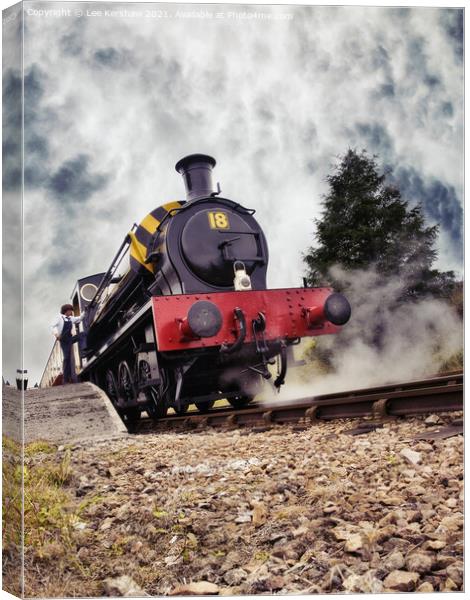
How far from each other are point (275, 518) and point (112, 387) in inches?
159

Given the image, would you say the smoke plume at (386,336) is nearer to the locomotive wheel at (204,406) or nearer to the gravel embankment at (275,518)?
the gravel embankment at (275,518)

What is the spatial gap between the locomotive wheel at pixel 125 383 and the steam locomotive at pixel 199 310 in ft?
0.04

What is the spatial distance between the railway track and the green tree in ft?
2.08

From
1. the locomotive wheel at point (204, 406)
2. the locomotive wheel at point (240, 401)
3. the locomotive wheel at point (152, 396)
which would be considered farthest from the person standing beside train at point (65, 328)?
the locomotive wheel at point (240, 401)

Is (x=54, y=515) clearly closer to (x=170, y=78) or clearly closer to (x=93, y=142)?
(x=93, y=142)

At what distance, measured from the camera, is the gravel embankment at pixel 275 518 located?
116 inches

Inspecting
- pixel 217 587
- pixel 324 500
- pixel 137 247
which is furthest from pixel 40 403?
pixel 137 247

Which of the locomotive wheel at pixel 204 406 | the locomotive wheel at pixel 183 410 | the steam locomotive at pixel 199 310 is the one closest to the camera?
the steam locomotive at pixel 199 310

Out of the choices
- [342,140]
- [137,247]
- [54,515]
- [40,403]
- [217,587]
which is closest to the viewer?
[217,587]

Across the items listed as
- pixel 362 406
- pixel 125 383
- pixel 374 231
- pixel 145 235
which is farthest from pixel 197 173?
pixel 125 383

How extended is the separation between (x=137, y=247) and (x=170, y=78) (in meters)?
1.90

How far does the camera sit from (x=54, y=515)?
341cm

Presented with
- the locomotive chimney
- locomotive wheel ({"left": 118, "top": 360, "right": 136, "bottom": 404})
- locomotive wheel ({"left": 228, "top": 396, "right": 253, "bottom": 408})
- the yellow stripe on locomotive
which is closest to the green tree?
the locomotive chimney

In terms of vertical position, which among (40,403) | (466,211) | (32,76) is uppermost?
(32,76)
